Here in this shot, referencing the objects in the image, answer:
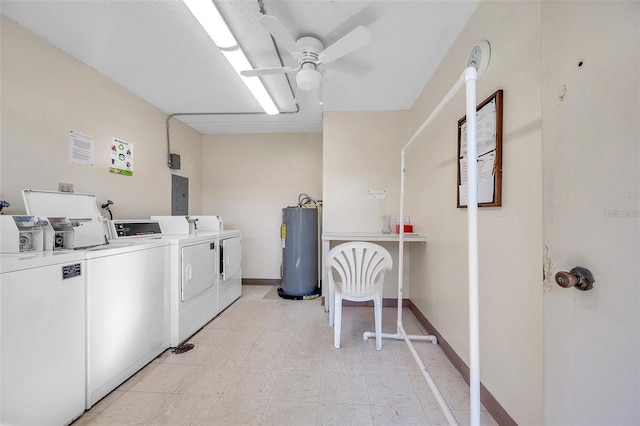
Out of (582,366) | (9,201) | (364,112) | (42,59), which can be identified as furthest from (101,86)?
(582,366)

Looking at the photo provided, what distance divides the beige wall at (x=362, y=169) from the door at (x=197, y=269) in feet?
4.57

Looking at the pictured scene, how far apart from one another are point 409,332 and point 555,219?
189cm

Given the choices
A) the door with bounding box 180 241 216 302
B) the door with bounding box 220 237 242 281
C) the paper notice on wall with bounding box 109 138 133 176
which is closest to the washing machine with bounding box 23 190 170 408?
the door with bounding box 180 241 216 302

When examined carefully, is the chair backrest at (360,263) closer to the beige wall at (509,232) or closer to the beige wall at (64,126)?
the beige wall at (509,232)

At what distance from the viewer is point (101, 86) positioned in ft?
7.31

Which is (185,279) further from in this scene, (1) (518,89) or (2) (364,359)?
(1) (518,89)

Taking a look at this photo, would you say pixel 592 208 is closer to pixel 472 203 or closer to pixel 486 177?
pixel 472 203

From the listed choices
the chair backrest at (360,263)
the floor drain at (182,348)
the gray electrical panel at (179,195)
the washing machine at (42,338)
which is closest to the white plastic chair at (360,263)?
Result: the chair backrest at (360,263)

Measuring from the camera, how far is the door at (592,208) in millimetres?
629

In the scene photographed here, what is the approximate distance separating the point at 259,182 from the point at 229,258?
1468 mm

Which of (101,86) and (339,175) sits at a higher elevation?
(101,86)

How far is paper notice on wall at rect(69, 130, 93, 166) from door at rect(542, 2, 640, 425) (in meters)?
3.12

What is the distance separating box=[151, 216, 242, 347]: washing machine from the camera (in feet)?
6.70

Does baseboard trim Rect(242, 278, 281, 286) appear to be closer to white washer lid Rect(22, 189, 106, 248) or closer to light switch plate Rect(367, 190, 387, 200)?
light switch plate Rect(367, 190, 387, 200)
